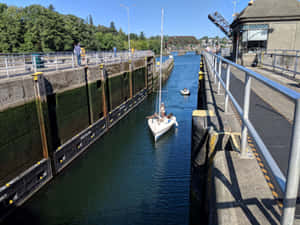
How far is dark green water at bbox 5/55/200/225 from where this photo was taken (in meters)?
10.4

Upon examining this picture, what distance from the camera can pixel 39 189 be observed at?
11547 mm

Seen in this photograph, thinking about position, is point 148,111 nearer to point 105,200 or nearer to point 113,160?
point 113,160

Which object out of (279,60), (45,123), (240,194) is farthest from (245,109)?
(279,60)

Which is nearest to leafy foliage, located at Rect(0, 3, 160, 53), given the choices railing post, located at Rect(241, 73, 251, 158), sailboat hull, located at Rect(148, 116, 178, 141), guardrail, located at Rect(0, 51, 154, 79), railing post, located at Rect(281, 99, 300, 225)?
guardrail, located at Rect(0, 51, 154, 79)

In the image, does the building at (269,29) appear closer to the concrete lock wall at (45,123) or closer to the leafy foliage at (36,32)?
the concrete lock wall at (45,123)

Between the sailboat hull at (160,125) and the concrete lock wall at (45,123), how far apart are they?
3791 millimetres

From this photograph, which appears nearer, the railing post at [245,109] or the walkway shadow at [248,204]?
the walkway shadow at [248,204]

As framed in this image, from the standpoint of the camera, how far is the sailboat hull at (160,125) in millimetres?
18609

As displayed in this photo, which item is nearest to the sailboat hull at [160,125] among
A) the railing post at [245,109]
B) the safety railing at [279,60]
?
the safety railing at [279,60]

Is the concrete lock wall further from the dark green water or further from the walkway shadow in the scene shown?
the walkway shadow

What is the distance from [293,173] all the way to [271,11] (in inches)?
1300

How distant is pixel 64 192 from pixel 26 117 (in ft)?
12.8

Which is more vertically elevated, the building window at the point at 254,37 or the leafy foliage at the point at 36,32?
the leafy foliage at the point at 36,32

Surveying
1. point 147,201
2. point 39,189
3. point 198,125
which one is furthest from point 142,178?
point 198,125
